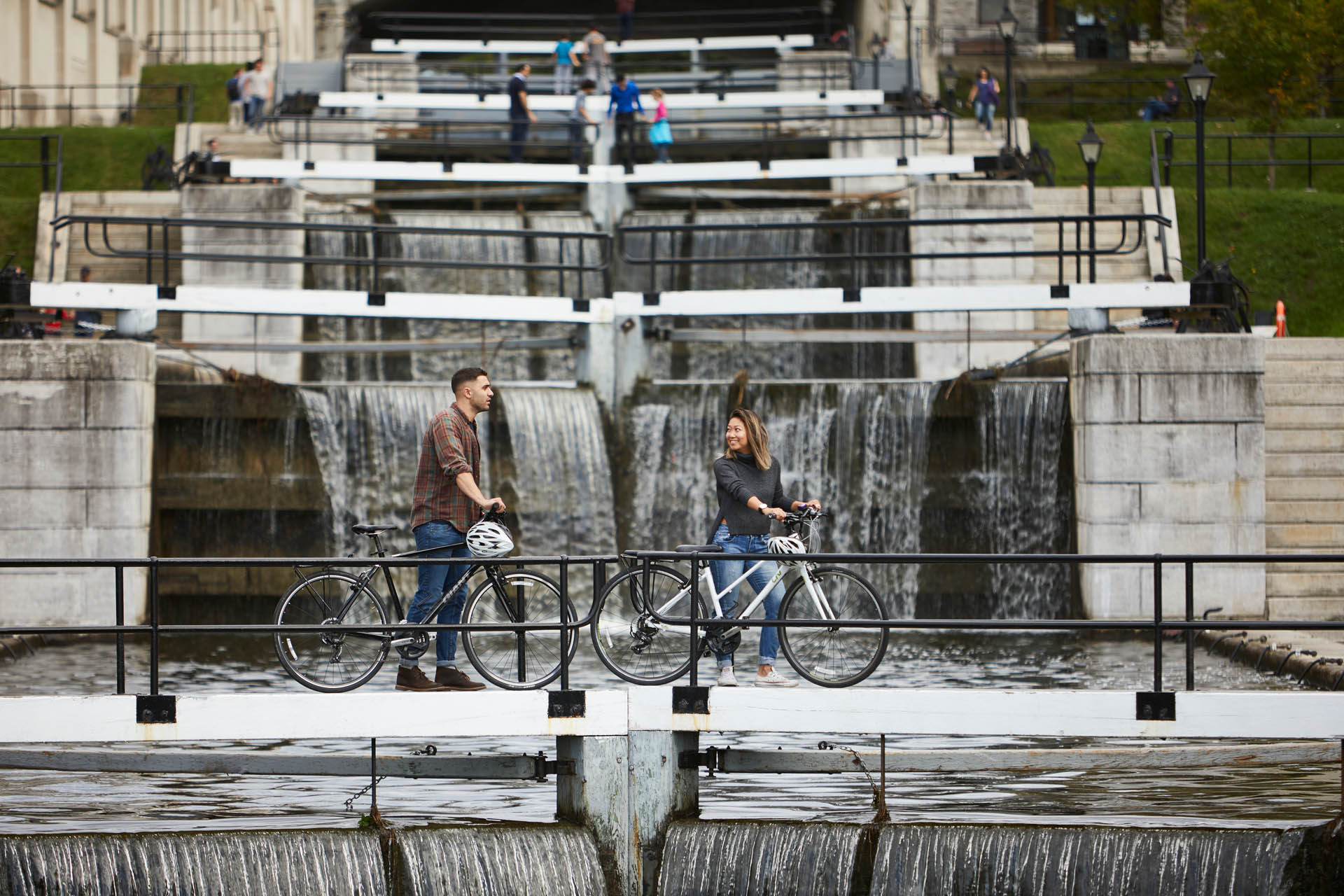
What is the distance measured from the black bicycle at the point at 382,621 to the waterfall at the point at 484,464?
7.94m

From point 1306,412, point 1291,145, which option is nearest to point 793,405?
point 1306,412

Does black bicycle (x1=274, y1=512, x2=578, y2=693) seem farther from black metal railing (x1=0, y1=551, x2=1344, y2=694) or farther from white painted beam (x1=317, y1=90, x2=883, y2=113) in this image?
white painted beam (x1=317, y1=90, x2=883, y2=113)

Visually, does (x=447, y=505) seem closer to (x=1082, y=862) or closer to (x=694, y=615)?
(x=694, y=615)

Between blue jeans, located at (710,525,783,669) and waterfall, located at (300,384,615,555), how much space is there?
26.5ft

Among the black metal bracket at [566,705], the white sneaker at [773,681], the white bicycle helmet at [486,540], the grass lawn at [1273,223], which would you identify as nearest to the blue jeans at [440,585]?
the white bicycle helmet at [486,540]

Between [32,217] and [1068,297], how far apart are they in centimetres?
1590

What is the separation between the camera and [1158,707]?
9.45m

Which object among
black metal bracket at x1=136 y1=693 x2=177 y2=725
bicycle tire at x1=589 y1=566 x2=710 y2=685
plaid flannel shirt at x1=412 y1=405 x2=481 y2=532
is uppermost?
plaid flannel shirt at x1=412 y1=405 x2=481 y2=532

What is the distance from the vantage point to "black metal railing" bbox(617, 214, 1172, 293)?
20266 mm

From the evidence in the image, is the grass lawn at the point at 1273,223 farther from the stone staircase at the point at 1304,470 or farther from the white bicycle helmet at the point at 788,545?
the white bicycle helmet at the point at 788,545

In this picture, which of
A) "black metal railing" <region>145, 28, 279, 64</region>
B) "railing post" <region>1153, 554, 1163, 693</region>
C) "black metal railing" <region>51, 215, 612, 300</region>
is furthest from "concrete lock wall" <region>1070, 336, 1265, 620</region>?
"black metal railing" <region>145, 28, 279, 64</region>

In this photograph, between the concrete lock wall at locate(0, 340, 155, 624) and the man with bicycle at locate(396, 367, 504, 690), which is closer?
the man with bicycle at locate(396, 367, 504, 690)

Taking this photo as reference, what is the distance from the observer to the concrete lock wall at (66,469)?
58.3 feet

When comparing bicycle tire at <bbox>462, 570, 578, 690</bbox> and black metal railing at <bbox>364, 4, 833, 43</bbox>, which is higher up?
black metal railing at <bbox>364, 4, 833, 43</bbox>
